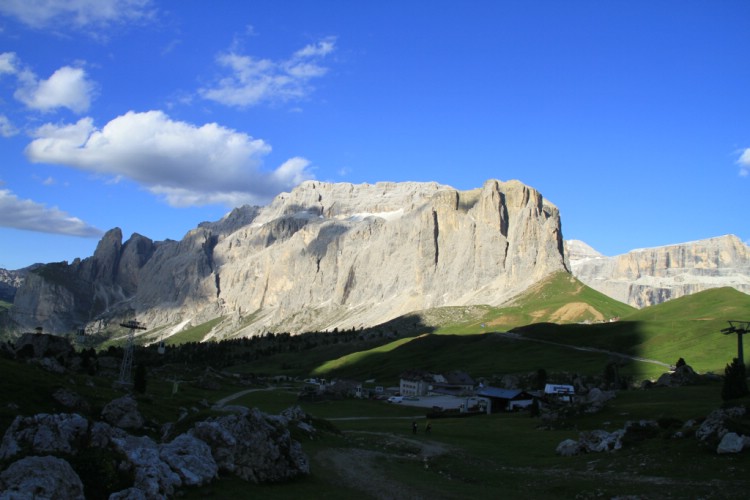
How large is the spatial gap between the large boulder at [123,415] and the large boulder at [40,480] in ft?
85.1

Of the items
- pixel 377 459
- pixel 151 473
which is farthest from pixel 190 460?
pixel 377 459

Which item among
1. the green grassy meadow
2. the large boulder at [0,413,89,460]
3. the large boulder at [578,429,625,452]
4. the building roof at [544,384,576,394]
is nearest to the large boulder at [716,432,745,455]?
the green grassy meadow

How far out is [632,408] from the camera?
64125mm

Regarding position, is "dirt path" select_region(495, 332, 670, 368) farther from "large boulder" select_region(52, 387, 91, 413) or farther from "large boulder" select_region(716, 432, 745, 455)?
"large boulder" select_region(52, 387, 91, 413)

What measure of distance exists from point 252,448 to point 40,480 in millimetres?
12092

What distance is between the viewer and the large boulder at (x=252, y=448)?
2897cm

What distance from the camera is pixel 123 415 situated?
148ft

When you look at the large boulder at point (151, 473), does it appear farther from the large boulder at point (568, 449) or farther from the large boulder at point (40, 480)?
the large boulder at point (568, 449)

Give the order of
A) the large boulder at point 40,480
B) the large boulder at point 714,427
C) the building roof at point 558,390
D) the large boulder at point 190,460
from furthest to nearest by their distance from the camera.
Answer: the building roof at point 558,390
the large boulder at point 714,427
the large boulder at point 190,460
the large boulder at point 40,480

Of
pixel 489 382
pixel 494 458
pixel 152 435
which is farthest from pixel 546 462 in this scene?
pixel 489 382

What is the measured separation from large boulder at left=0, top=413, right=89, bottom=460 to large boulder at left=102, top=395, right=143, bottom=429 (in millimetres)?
18510

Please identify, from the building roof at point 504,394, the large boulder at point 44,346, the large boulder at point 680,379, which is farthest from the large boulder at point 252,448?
the large boulder at point 44,346

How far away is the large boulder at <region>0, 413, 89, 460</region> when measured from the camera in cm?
2356

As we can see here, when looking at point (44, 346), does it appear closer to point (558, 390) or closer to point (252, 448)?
point (558, 390)
